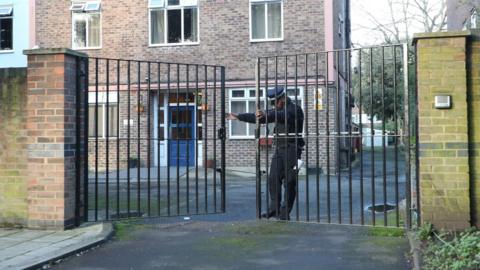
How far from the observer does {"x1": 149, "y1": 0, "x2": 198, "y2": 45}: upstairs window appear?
1897 cm

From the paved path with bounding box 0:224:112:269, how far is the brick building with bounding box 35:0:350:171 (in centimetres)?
1044

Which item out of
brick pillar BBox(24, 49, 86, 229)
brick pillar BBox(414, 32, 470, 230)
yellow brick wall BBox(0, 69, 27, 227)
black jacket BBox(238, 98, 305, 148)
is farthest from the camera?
black jacket BBox(238, 98, 305, 148)

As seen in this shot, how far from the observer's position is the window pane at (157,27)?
19.2 meters

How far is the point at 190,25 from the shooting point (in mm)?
19000

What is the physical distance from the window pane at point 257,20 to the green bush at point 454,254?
13.5 metres

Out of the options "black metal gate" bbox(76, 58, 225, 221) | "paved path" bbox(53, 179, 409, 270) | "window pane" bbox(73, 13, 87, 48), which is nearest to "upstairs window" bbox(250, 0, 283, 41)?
"black metal gate" bbox(76, 58, 225, 221)

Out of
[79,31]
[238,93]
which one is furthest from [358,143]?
[79,31]

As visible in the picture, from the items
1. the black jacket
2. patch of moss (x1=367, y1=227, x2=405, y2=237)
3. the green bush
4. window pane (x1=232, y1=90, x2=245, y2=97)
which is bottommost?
patch of moss (x1=367, y1=227, x2=405, y2=237)

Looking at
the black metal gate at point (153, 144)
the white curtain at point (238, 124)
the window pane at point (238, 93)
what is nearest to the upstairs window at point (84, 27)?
the black metal gate at point (153, 144)

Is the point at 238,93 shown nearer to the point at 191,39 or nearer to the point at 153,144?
the point at 191,39

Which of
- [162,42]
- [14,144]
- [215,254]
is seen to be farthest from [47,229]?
[162,42]

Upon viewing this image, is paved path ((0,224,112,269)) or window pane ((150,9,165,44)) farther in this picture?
window pane ((150,9,165,44))

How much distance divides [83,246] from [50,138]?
5.29 feet

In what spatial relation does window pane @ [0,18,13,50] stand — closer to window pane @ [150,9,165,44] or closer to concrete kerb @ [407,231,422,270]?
window pane @ [150,9,165,44]
